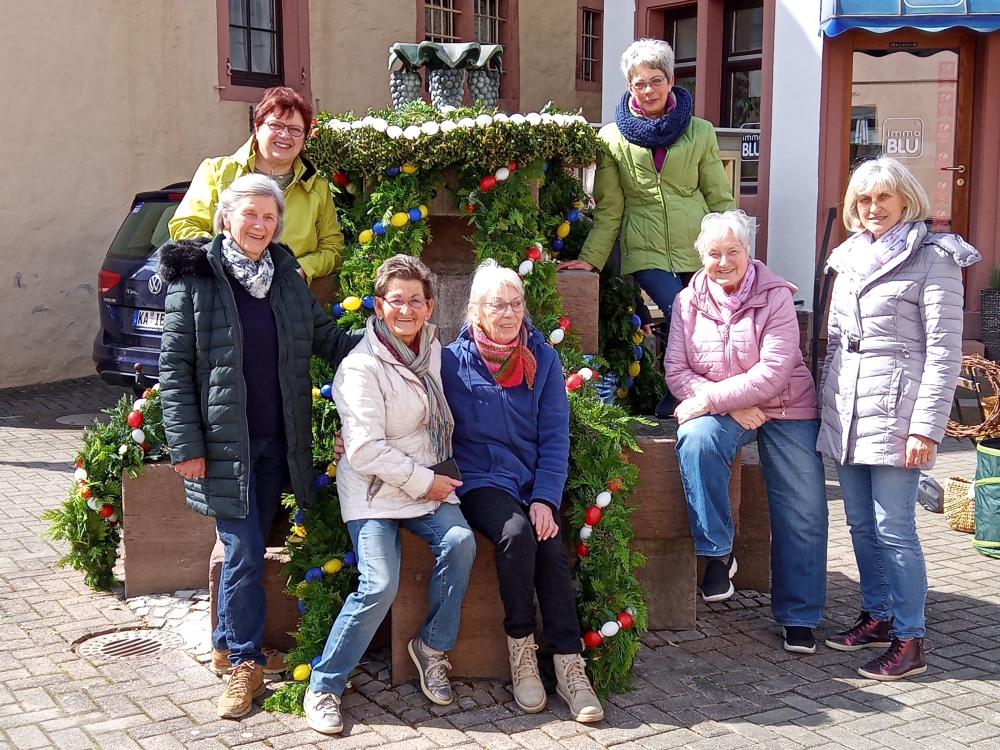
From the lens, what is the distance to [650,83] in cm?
519

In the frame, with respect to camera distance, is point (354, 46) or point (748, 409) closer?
point (748, 409)

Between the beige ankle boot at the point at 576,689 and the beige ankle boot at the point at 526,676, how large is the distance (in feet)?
0.25

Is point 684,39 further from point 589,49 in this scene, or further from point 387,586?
point 387,586

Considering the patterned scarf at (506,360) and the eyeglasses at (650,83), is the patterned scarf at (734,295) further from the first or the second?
the eyeglasses at (650,83)

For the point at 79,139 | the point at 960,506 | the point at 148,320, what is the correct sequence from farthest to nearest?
the point at 79,139 < the point at 148,320 < the point at 960,506

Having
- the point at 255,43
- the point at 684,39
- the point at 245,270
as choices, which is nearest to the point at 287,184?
the point at 245,270

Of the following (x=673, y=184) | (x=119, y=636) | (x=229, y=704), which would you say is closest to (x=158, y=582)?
(x=119, y=636)

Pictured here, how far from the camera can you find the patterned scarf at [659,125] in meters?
5.28

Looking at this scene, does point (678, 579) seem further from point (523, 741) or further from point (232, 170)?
point (232, 170)

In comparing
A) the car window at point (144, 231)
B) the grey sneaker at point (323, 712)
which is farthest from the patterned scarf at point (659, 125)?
the car window at point (144, 231)

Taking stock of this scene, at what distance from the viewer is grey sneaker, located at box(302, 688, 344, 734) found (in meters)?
3.88

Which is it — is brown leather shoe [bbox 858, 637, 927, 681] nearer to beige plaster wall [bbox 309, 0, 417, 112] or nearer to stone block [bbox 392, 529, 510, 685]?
stone block [bbox 392, 529, 510, 685]

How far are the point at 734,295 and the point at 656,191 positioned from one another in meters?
0.96

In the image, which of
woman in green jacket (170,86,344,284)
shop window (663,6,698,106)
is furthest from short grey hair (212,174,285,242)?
shop window (663,6,698,106)
